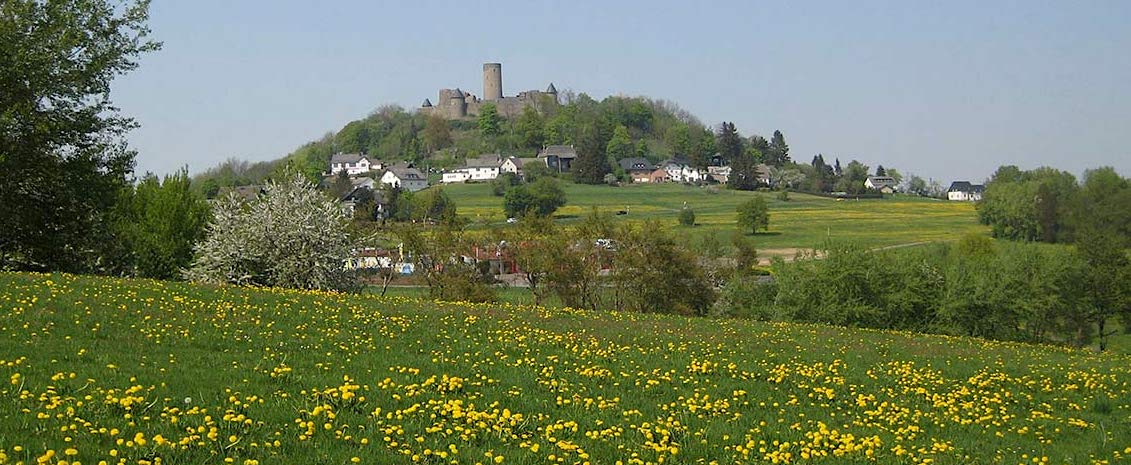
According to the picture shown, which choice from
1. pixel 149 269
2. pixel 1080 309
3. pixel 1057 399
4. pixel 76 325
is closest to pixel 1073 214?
pixel 1080 309

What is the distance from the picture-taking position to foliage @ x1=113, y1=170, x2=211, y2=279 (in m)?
54.9

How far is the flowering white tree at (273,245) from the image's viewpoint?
4297cm

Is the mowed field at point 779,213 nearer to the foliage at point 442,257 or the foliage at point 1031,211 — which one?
the foliage at point 1031,211

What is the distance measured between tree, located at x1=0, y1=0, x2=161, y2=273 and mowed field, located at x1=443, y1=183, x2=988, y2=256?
71.9 meters

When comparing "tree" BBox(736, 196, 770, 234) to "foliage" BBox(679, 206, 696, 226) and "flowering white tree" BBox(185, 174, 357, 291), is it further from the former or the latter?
"flowering white tree" BBox(185, 174, 357, 291)

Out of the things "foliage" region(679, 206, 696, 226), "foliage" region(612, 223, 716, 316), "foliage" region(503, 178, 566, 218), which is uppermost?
"foliage" region(503, 178, 566, 218)

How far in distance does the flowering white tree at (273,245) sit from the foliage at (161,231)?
11426mm

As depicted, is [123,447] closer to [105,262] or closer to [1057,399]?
[1057,399]

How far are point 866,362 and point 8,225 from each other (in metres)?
33.6

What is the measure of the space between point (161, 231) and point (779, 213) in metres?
116

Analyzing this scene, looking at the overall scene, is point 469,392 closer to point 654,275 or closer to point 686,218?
point 654,275

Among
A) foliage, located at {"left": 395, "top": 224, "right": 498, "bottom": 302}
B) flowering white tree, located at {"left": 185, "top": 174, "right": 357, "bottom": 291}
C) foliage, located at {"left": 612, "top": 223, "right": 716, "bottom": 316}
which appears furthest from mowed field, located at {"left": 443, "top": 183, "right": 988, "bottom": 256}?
flowering white tree, located at {"left": 185, "top": 174, "right": 357, "bottom": 291}

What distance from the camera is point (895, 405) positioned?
16406 mm

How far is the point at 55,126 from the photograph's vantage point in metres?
36.9
